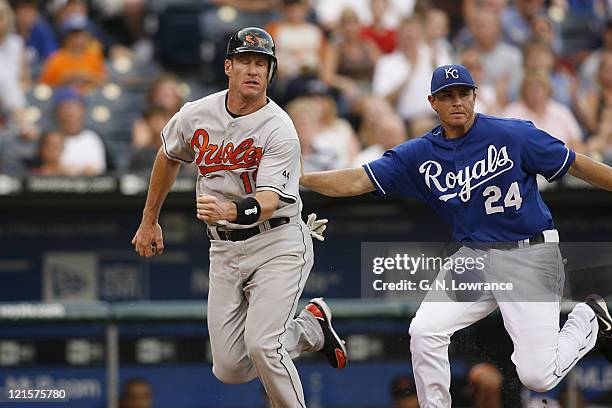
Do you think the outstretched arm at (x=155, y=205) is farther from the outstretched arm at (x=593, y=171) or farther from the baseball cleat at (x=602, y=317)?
the baseball cleat at (x=602, y=317)

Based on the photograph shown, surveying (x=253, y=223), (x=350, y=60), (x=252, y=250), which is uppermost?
(x=350, y=60)

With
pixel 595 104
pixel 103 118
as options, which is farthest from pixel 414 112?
pixel 103 118

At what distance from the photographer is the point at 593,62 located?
10711 mm

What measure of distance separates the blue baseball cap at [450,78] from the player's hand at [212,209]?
44.6 inches

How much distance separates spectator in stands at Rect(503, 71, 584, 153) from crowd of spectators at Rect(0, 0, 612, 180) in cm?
1

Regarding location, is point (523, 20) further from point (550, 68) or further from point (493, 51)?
point (550, 68)

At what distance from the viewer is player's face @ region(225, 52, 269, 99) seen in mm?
5465

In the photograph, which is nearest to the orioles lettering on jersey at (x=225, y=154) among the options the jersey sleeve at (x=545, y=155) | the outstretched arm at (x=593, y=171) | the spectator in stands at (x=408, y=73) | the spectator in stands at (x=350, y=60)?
the jersey sleeve at (x=545, y=155)

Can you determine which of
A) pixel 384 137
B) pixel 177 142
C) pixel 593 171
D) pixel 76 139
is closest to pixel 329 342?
pixel 177 142

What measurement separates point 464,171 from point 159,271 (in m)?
3.60

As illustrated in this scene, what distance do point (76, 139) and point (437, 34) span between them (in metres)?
3.30

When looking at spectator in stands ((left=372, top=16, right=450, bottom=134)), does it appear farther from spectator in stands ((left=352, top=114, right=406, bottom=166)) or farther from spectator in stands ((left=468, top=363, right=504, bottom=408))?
spectator in stands ((left=468, top=363, right=504, bottom=408))

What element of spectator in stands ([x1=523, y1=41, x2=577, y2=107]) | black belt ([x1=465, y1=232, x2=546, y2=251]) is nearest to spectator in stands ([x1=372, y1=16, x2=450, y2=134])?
spectator in stands ([x1=523, y1=41, x2=577, y2=107])

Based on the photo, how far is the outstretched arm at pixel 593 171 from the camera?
562cm
